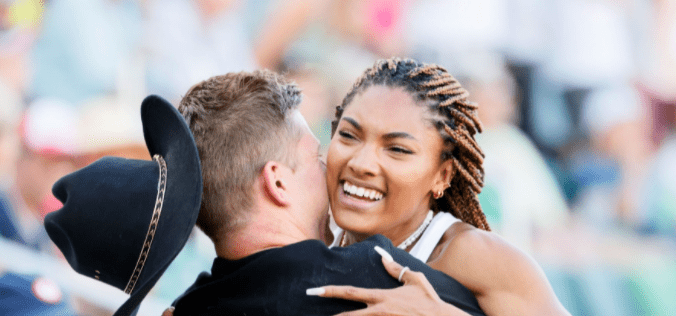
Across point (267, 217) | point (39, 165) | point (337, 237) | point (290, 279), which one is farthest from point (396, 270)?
point (39, 165)

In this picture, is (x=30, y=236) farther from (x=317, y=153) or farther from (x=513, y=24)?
(x=513, y=24)

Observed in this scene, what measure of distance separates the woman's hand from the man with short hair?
0.04ft

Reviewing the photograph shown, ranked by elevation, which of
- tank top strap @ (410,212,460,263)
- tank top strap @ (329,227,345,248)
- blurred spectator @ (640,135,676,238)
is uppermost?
tank top strap @ (410,212,460,263)

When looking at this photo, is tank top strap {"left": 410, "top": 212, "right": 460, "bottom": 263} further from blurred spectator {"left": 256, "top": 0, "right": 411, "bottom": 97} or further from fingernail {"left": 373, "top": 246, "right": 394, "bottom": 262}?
blurred spectator {"left": 256, "top": 0, "right": 411, "bottom": 97}

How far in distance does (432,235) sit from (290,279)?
89 centimetres

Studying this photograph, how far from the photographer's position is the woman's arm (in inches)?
77.3

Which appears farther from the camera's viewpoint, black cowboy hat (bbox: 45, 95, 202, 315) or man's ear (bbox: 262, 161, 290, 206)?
man's ear (bbox: 262, 161, 290, 206)

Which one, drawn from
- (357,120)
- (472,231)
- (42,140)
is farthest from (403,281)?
(42,140)

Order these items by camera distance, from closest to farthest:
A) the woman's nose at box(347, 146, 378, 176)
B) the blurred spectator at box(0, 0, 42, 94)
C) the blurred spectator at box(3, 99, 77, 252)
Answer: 1. the woman's nose at box(347, 146, 378, 176)
2. the blurred spectator at box(3, 99, 77, 252)
3. the blurred spectator at box(0, 0, 42, 94)

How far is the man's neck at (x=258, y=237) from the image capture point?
1846mm

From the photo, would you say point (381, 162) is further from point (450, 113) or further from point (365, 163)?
point (450, 113)

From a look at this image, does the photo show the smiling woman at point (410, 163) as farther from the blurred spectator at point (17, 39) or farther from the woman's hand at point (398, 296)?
the blurred spectator at point (17, 39)

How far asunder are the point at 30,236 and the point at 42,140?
1160 millimetres

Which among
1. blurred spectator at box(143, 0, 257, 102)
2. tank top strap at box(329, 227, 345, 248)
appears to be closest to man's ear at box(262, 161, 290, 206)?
tank top strap at box(329, 227, 345, 248)
